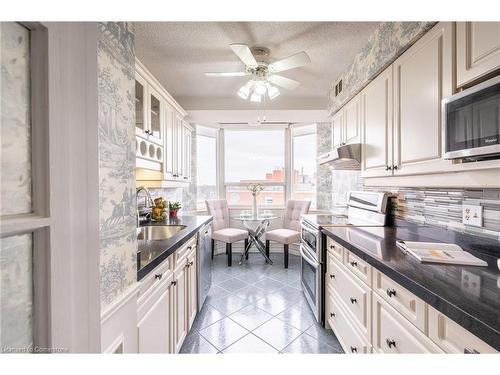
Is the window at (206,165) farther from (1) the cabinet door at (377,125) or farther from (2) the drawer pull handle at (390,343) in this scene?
(2) the drawer pull handle at (390,343)

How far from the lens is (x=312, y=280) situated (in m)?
2.13

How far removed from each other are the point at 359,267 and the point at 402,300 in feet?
1.24

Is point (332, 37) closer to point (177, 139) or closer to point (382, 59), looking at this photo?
point (382, 59)

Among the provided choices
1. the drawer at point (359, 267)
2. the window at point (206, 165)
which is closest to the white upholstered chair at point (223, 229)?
the window at point (206, 165)

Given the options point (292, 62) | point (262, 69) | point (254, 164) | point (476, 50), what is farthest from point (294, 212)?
point (476, 50)

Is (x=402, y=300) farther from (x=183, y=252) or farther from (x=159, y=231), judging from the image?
(x=159, y=231)

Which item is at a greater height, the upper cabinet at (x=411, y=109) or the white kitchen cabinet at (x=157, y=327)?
the upper cabinet at (x=411, y=109)

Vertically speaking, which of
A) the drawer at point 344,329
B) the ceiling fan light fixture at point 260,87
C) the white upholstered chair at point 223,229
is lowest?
the drawer at point 344,329

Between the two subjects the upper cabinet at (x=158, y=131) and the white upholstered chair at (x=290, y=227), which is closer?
the upper cabinet at (x=158, y=131)

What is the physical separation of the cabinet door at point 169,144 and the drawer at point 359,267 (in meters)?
1.86

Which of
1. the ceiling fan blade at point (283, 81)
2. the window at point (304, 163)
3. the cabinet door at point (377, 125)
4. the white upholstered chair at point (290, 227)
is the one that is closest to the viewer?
the cabinet door at point (377, 125)

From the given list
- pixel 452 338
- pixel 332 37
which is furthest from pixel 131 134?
pixel 332 37

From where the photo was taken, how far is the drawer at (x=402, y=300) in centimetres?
85

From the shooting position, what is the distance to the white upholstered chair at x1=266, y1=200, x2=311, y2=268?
11.2 ft
